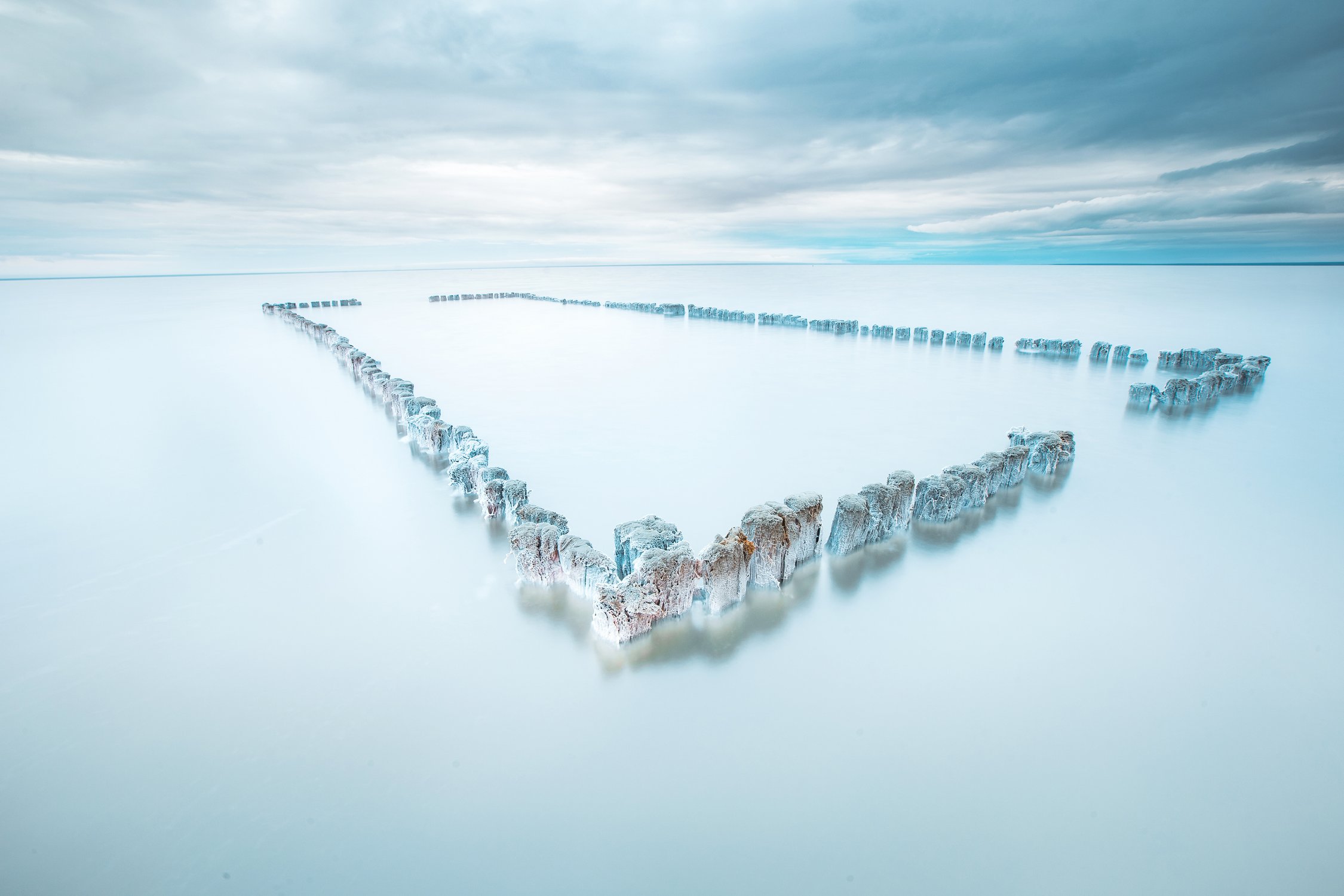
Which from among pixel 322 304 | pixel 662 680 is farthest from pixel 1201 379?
pixel 322 304

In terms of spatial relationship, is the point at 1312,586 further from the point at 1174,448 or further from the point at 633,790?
the point at 633,790

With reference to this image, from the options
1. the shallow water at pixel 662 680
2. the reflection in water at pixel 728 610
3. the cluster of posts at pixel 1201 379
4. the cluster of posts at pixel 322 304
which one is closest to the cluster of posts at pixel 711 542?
the reflection in water at pixel 728 610

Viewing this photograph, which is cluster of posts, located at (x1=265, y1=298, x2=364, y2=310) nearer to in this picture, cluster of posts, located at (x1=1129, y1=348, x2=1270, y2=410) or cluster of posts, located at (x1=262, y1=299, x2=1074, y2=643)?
cluster of posts, located at (x1=262, y1=299, x2=1074, y2=643)

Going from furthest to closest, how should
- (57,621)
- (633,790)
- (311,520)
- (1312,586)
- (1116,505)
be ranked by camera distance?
1. (1116,505)
2. (311,520)
3. (1312,586)
4. (57,621)
5. (633,790)

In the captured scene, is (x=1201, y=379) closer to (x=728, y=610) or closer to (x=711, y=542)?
(x=711, y=542)

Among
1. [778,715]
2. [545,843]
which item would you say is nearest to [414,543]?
[545,843]

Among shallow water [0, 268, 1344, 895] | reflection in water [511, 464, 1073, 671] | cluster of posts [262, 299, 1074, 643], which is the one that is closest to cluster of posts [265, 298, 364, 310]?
shallow water [0, 268, 1344, 895]
